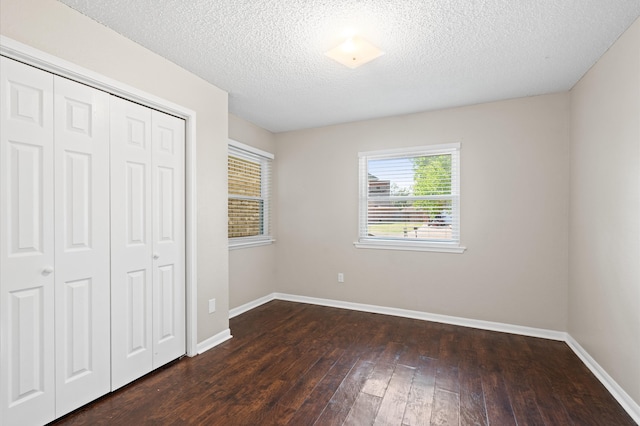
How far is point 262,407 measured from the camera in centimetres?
205

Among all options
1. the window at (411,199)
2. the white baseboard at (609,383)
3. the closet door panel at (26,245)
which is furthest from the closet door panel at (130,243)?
the white baseboard at (609,383)

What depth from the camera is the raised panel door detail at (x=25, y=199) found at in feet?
5.60

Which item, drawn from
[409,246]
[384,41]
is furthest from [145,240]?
[409,246]

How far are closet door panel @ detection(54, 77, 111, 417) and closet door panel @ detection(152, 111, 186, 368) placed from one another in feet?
1.24

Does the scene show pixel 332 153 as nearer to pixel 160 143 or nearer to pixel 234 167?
pixel 234 167

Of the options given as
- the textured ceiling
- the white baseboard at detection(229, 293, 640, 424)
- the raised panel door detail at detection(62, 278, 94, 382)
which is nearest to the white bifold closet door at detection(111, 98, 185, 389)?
the raised panel door detail at detection(62, 278, 94, 382)

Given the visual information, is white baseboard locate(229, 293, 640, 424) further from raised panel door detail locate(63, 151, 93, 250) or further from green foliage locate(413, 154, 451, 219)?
raised panel door detail locate(63, 151, 93, 250)

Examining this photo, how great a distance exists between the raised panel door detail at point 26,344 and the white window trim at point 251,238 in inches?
82.7

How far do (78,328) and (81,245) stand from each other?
0.53 meters

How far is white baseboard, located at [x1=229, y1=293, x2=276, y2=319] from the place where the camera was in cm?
389

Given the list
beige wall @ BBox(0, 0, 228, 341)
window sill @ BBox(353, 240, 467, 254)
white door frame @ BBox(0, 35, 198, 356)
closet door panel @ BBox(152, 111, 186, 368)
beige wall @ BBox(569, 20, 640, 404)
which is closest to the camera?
beige wall @ BBox(0, 0, 228, 341)

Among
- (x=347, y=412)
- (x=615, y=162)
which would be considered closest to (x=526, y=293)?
(x=615, y=162)

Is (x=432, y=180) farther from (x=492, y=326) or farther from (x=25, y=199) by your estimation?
(x=25, y=199)

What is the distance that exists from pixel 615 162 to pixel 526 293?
63.3 inches
